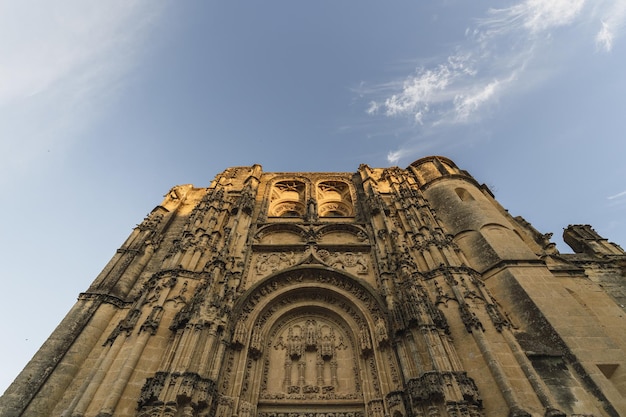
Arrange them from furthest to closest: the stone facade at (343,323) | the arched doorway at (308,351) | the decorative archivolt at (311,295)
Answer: the decorative archivolt at (311,295) < the arched doorway at (308,351) < the stone facade at (343,323)

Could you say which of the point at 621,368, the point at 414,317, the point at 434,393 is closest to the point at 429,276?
the point at 414,317

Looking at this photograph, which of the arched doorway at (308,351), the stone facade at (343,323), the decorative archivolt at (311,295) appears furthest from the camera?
the decorative archivolt at (311,295)

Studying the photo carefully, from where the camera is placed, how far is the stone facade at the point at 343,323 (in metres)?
8.57

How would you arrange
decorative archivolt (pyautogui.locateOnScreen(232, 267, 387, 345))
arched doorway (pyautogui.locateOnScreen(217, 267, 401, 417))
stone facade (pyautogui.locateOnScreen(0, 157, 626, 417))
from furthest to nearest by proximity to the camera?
decorative archivolt (pyautogui.locateOnScreen(232, 267, 387, 345)) → arched doorway (pyautogui.locateOnScreen(217, 267, 401, 417)) → stone facade (pyautogui.locateOnScreen(0, 157, 626, 417))

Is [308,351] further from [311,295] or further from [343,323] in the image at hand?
[311,295]

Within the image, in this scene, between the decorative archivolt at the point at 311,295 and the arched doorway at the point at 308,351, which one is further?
the decorative archivolt at the point at 311,295

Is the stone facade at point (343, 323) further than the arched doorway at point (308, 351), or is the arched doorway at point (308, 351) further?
the arched doorway at point (308, 351)

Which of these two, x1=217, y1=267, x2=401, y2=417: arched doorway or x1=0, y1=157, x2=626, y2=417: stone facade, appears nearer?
x1=0, y1=157, x2=626, y2=417: stone facade

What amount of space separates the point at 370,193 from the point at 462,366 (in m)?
9.62

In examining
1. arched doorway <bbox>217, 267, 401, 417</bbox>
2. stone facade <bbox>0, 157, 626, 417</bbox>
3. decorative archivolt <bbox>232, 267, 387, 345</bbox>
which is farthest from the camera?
decorative archivolt <bbox>232, 267, 387, 345</bbox>

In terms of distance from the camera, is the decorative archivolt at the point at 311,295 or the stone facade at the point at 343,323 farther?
the decorative archivolt at the point at 311,295

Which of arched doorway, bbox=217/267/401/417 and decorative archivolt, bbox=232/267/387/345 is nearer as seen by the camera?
arched doorway, bbox=217/267/401/417

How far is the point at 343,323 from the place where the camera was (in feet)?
40.4

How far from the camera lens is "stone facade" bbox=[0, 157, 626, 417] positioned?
28.1 ft
